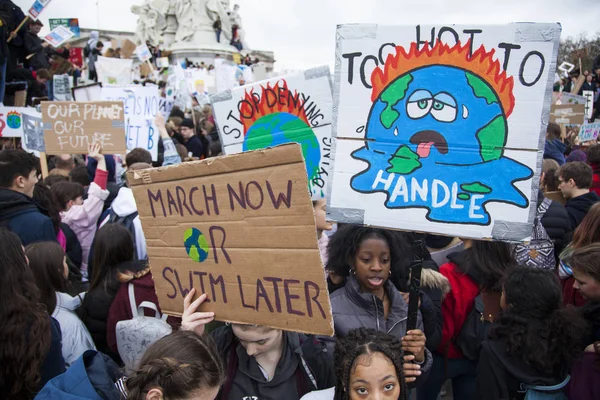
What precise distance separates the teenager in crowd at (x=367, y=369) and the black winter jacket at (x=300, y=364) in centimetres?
12

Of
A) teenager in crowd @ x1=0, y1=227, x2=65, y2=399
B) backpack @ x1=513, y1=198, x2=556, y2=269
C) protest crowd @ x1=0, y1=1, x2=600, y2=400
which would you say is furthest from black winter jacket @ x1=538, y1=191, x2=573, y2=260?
teenager in crowd @ x1=0, y1=227, x2=65, y2=399

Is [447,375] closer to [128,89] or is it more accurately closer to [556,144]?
[556,144]

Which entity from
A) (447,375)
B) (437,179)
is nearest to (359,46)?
(437,179)

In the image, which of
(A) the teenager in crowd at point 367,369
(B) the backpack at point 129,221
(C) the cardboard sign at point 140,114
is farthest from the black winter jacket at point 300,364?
(C) the cardboard sign at point 140,114

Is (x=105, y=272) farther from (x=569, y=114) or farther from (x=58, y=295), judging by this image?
(x=569, y=114)

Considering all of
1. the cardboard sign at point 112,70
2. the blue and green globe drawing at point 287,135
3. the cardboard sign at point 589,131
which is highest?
the cardboard sign at point 112,70

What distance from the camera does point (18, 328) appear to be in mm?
2250

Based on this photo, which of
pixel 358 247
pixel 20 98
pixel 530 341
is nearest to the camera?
pixel 530 341

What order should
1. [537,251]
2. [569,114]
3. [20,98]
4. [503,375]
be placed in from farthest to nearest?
[569,114], [20,98], [537,251], [503,375]

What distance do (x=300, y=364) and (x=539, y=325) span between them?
1.24m

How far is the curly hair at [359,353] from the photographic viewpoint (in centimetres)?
211

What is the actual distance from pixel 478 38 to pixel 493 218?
31.3 inches

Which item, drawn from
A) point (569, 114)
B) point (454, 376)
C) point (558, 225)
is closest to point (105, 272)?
point (454, 376)

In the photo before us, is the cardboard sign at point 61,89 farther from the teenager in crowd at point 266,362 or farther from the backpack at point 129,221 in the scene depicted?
the teenager in crowd at point 266,362
